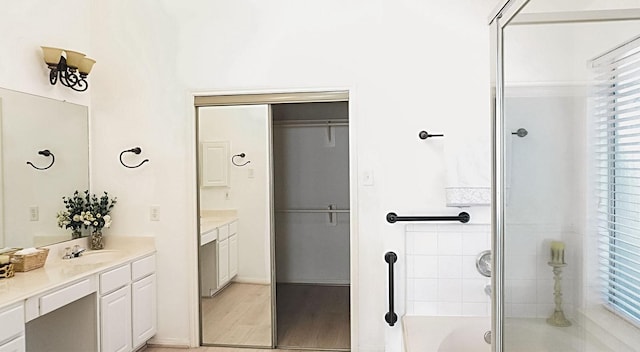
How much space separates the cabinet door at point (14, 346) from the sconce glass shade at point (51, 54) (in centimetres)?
187

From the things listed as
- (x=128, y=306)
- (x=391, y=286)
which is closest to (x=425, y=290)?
(x=391, y=286)

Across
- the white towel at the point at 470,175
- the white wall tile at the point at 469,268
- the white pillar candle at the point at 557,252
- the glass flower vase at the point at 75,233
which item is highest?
the white towel at the point at 470,175

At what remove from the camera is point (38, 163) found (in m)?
3.29

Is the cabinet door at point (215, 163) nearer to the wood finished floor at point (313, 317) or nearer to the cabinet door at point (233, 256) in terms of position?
the cabinet door at point (233, 256)

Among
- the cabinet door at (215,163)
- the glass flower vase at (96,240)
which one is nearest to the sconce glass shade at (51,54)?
the cabinet door at (215,163)

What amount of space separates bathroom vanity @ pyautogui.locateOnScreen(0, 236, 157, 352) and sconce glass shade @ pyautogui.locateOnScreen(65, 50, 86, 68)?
4.30ft

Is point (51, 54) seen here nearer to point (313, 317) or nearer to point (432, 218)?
point (432, 218)

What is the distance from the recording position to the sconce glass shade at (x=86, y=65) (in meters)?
3.47

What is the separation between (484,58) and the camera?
2.66 m

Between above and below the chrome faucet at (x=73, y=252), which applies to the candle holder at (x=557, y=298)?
above

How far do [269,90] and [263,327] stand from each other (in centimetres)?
188

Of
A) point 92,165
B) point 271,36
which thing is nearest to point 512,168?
point 271,36

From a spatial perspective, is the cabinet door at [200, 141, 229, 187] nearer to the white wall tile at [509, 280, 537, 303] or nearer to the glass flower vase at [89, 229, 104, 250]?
the glass flower vase at [89, 229, 104, 250]

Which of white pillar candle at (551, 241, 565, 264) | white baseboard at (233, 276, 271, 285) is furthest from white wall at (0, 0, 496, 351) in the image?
white pillar candle at (551, 241, 565, 264)
